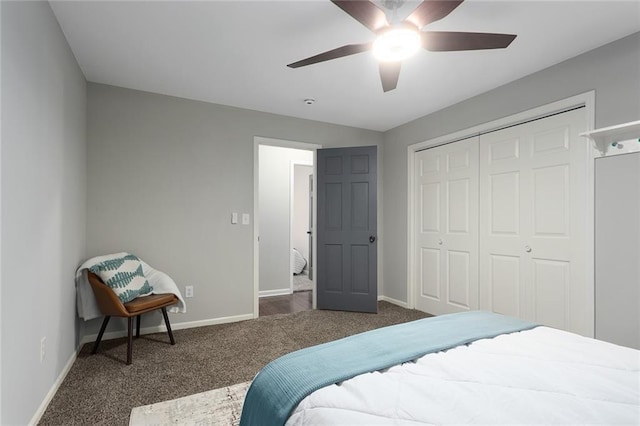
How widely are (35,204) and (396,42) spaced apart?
2.15 meters

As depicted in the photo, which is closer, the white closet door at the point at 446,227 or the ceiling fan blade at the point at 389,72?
the ceiling fan blade at the point at 389,72

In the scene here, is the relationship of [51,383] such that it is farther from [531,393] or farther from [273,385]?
[531,393]

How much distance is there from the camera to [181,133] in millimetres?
3443

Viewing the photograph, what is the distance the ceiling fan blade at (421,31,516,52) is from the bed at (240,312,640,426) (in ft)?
5.01

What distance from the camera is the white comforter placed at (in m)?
0.87

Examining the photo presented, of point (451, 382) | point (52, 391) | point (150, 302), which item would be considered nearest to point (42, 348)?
point (52, 391)

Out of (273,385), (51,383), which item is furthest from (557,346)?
(51,383)

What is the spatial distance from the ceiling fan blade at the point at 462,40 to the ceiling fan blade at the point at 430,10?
0.09 meters

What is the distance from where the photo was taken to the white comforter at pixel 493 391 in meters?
0.87

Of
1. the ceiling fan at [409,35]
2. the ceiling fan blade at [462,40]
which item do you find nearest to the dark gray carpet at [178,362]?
the ceiling fan at [409,35]

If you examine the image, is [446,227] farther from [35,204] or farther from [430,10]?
[35,204]

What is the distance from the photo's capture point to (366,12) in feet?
5.37

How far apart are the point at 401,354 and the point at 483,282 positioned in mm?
2536

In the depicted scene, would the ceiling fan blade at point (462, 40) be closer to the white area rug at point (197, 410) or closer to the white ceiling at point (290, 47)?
the white ceiling at point (290, 47)
